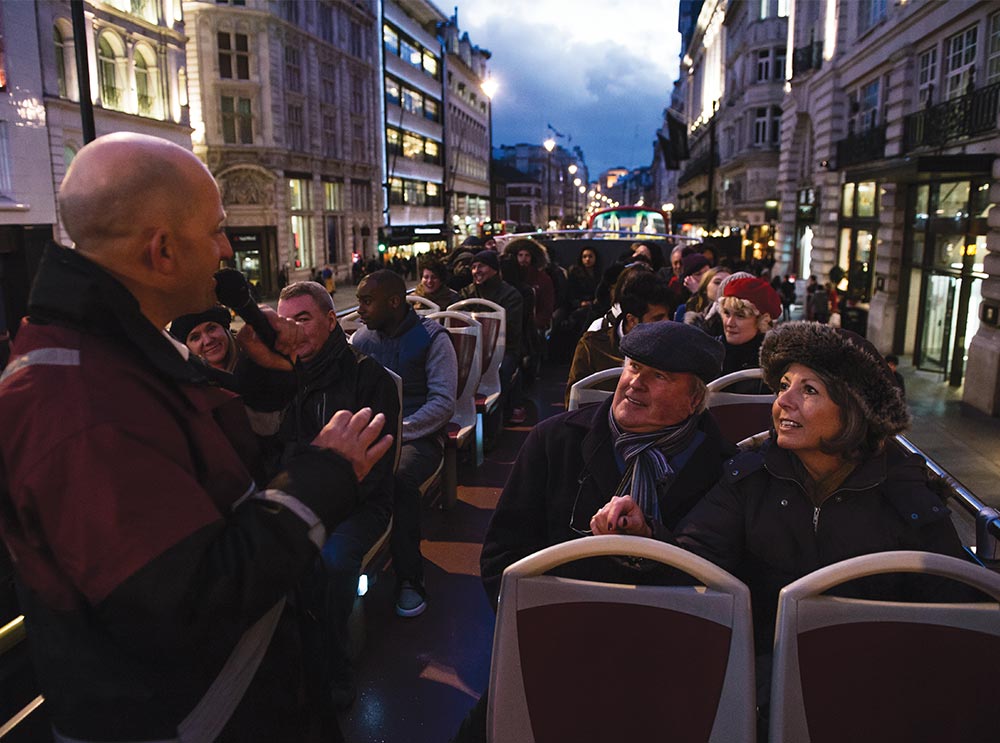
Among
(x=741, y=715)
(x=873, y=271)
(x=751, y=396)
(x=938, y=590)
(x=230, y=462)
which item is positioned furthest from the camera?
(x=873, y=271)

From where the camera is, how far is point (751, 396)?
4254 millimetres

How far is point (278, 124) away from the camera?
121 ft

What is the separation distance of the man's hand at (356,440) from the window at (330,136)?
143 ft

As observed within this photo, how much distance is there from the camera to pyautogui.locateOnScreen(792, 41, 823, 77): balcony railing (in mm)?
25469

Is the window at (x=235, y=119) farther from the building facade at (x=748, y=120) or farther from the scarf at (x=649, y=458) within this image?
the scarf at (x=649, y=458)

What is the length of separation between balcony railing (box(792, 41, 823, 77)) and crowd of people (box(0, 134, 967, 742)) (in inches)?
1053

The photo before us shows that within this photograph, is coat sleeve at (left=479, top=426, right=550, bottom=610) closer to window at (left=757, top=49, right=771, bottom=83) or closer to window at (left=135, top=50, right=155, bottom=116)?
window at (left=135, top=50, right=155, bottom=116)

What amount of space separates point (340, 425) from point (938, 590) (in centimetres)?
183

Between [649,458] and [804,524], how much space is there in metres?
0.55

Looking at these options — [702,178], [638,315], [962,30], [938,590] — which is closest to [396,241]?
[702,178]

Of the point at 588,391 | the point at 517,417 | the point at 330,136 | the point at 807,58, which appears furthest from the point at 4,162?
the point at 807,58

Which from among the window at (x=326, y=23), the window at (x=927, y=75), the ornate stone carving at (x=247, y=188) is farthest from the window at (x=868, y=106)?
the window at (x=326, y=23)

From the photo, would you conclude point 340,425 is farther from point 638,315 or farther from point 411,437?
point 638,315

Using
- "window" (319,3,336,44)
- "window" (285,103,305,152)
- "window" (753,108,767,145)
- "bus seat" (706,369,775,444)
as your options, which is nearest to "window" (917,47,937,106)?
"bus seat" (706,369,775,444)
